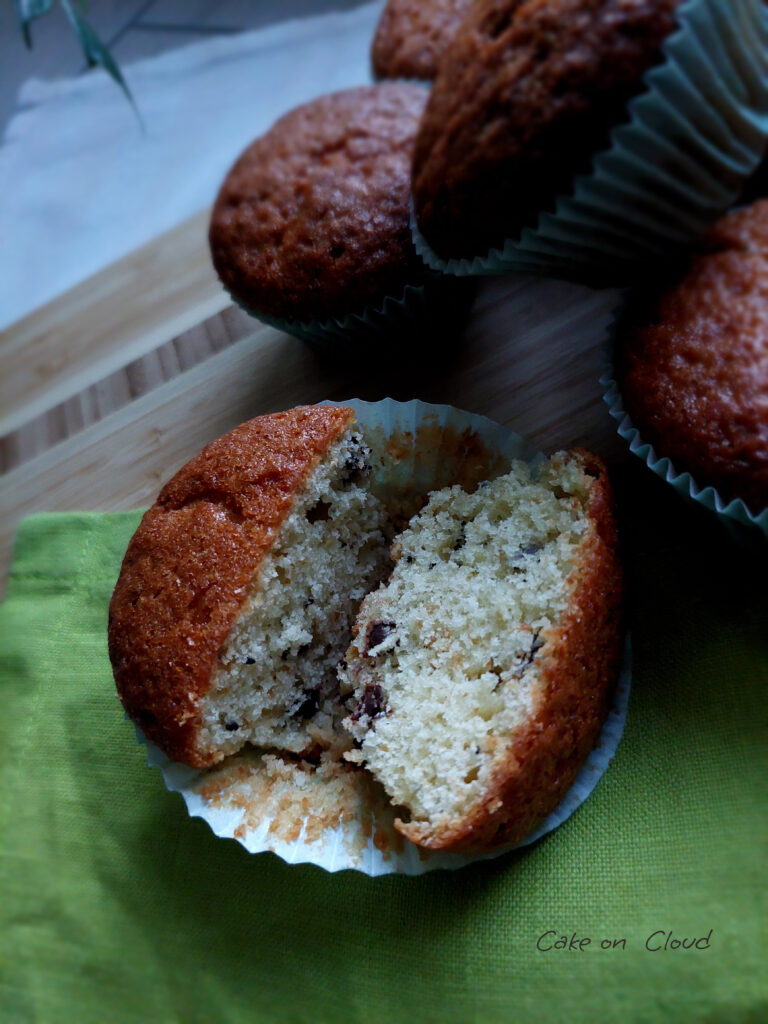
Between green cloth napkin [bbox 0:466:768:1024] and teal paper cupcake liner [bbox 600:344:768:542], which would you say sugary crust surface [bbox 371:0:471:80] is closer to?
teal paper cupcake liner [bbox 600:344:768:542]

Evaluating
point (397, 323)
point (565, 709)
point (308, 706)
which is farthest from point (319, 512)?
point (565, 709)

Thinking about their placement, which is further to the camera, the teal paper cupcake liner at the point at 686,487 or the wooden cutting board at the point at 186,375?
the wooden cutting board at the point at 186,375

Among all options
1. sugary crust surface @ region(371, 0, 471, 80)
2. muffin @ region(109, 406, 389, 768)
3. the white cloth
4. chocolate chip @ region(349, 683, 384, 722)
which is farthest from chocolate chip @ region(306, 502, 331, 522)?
the white cloth

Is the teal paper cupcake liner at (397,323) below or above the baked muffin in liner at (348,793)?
above

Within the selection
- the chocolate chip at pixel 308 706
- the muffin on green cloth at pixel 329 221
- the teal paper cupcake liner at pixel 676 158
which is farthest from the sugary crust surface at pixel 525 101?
the chocolate chip at pixel 308 706

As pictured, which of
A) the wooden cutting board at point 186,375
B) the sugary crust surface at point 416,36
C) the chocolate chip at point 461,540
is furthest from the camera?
the sugary crust surface at point 416,36

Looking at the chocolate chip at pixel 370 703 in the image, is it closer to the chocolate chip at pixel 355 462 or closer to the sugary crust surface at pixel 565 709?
the sugary crust surface at pixel 565 709
